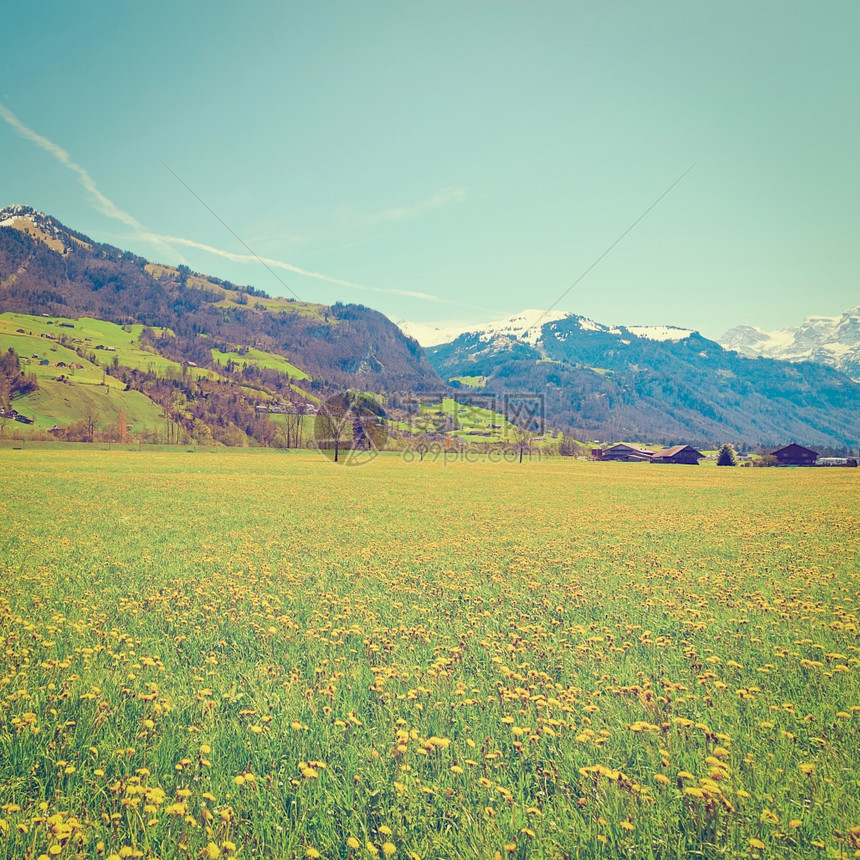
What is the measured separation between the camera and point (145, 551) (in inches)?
570

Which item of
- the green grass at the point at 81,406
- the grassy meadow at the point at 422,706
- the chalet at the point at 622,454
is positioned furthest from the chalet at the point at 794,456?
the green grass at the point at 81,406

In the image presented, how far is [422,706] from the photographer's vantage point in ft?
20.7

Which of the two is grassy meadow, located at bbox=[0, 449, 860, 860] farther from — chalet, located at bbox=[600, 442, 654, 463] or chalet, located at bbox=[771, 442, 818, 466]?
chalet, located at bbox=[600, 442, 654, 463]

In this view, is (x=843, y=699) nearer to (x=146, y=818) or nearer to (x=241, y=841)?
(x=241, y=841)

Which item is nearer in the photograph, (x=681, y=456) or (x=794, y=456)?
(x=794, y=456)

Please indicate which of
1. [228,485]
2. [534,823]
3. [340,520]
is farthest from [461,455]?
[534,823]

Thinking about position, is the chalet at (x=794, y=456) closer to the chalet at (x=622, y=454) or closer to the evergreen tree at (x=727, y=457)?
the evergreen tree at (x=727, y=457)

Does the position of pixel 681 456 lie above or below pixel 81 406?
below

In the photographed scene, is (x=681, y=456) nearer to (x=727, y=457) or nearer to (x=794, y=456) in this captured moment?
(x=727, y=457)

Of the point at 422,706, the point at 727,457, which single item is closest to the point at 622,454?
the point at 727,457

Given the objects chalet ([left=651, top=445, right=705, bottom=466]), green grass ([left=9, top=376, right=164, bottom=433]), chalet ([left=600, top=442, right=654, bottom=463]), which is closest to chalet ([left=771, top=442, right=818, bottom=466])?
chalet ([left=651, top=445, right=705, bottom=466])

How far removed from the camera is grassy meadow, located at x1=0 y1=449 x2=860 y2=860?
14.0 feet

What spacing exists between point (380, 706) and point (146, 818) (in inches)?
107

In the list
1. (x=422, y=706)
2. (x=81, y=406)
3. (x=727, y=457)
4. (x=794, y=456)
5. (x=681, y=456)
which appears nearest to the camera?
(x=422, y=706)
